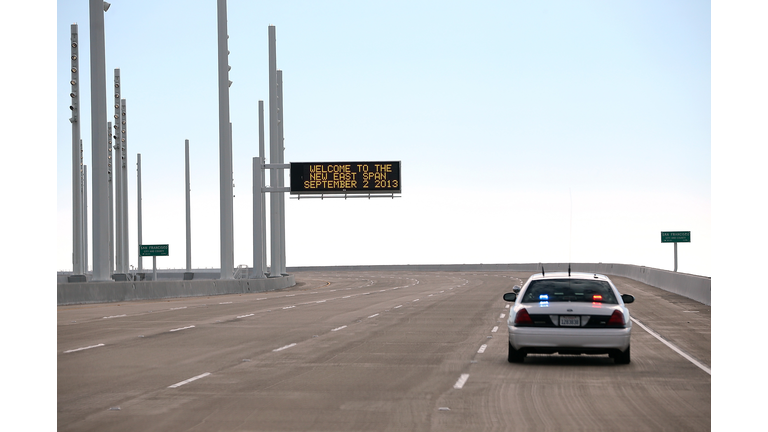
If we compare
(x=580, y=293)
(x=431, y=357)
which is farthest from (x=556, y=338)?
(x=431, y=357)

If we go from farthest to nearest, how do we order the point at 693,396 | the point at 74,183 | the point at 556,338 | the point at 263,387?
the point at 74,183 → the point at 556,338 → the point at 263,387 → the point at 693,396

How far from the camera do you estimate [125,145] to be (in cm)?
6719

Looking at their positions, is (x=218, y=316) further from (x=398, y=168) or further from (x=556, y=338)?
(x=398, y=168)

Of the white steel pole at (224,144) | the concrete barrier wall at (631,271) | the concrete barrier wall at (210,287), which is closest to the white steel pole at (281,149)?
the concrete barrier wall at (210,287)

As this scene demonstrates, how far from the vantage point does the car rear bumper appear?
612 inches

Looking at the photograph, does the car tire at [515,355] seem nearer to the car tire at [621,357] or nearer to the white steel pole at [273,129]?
the car tire at [621,357]

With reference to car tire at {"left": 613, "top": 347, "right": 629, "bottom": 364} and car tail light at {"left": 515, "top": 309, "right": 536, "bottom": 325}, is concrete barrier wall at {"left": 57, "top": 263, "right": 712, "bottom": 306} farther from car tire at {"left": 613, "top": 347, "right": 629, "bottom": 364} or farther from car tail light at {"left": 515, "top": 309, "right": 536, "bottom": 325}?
car tail light at {"left": 515, "top": 309, "right": 536, "bottom": 325}

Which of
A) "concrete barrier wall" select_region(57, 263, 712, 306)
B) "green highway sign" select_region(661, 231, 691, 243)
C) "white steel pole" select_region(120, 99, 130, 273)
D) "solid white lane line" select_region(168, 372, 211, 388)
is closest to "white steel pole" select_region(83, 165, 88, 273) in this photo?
"white steel pole" select_region(120, 99, 130, 273)

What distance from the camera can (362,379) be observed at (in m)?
14.3

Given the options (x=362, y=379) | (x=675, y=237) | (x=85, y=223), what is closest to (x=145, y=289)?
(x=362, y=379)

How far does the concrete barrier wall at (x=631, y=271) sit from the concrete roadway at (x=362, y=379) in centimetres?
1181

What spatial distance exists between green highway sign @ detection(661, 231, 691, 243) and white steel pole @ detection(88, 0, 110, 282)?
1618 inches

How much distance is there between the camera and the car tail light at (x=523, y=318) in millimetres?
15703

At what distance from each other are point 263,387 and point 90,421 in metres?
3.16
